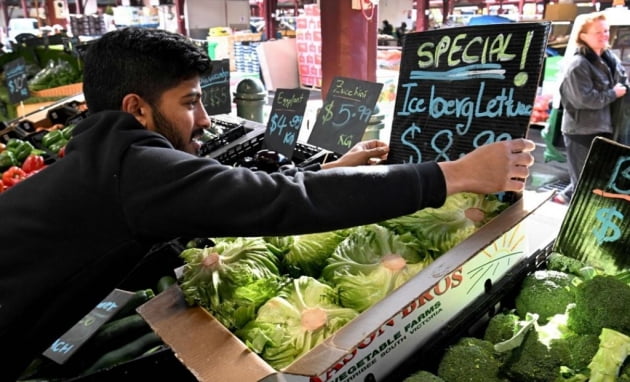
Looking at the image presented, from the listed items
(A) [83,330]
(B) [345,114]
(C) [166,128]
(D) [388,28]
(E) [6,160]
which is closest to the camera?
(C) [166,128]

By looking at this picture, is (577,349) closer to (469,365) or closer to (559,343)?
(559,343)

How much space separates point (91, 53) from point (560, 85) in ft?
15.6

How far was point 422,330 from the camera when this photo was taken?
1.38 metres

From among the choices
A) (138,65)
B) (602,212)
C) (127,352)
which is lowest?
(127,352)

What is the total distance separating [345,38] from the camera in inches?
182

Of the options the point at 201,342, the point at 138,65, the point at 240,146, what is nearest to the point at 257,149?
the point at 240,146

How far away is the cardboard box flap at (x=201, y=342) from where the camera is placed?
3.96 feet

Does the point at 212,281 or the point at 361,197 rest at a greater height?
the point at 361,197

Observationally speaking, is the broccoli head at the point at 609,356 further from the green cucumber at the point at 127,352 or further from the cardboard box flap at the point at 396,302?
the green cucumber at the point at 127,352

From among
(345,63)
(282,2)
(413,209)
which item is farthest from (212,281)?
(282,2)

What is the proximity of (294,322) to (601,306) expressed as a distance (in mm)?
830

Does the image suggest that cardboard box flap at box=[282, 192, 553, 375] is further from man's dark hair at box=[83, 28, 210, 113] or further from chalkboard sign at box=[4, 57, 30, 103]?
chalkboard sign at box=[4, 57, 30, 103]

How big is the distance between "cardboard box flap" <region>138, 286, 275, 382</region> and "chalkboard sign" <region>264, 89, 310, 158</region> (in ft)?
4.12

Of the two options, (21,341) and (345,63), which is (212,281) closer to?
(21,341)
